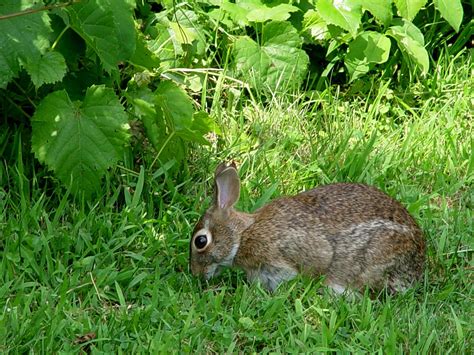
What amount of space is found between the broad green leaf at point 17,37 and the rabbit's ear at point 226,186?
109cm

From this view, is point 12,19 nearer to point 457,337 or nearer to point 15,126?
point 15,126

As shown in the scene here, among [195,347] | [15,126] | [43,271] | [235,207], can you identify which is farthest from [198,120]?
[195,347]

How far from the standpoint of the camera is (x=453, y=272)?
5.42 meters

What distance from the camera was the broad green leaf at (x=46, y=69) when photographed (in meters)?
5.23

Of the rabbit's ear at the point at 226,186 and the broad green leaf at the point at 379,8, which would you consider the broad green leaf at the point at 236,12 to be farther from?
the rabbit's ear at the point at 226,186

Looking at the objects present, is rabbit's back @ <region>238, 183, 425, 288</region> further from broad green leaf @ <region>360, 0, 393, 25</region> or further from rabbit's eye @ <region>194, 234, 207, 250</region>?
broad green leaf @ <region>360, 0, 393, 25</region>

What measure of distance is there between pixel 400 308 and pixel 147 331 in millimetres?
1220

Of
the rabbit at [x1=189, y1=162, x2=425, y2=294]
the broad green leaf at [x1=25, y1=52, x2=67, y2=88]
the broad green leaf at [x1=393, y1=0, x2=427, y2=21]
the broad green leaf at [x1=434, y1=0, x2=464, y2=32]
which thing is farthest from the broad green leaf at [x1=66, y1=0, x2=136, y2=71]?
the broad green leaf at [x1=434, y1=0, x2=464, y2=32]

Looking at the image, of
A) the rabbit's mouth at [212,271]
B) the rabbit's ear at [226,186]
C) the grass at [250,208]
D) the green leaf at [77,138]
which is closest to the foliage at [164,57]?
the green leaf at [77,138]

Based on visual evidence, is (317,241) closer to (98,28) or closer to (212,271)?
(212,271)

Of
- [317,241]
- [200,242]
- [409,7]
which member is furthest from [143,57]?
[409,7]

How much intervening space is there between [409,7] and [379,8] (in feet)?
0.65

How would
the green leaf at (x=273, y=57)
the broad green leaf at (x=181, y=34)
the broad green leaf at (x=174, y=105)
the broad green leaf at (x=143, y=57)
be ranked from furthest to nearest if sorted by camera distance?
1. the green leaf at (x=273, y=57)
2. the broad green leaf at (x=181, y=34)
3. the broad green leaf at (x=143, y=57)
4. the broad green leaf at (x=174, y=105)

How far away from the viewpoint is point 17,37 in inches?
200
